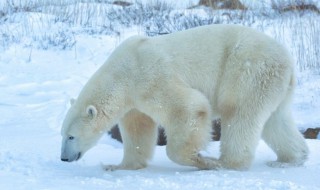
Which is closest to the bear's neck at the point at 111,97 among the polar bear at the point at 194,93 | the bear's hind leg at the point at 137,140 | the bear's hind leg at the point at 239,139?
the polar bear at the point at 194,93

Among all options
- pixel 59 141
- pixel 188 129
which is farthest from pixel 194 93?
pixel 59 141

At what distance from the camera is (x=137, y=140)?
490 cm

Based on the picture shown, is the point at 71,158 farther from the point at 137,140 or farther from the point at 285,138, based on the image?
the point at 285,138

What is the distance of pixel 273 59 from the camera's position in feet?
15.1

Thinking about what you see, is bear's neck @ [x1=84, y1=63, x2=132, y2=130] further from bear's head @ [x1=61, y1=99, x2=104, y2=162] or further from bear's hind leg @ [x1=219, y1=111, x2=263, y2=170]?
bear's hind leg @ [x1=219, y1=111, x2=263, y2=170]

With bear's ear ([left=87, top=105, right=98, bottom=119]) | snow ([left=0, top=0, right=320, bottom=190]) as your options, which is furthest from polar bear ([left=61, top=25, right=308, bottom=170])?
snow ([left=0, top=0, right=320, bottom=190])

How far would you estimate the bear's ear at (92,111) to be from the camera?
4.49 m

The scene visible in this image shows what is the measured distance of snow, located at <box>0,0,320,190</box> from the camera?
12.5 ft

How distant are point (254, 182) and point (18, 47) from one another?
6917 mm

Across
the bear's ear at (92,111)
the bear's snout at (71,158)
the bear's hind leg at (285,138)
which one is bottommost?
the bear's snout at (71,158)

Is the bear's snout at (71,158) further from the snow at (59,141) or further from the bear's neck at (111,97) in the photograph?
the bear's neck at (111,97)

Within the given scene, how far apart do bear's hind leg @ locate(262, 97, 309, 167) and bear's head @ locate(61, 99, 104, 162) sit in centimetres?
141

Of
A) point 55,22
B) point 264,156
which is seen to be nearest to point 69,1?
point 55,22

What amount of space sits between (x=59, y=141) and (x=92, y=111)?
43.3 inches
